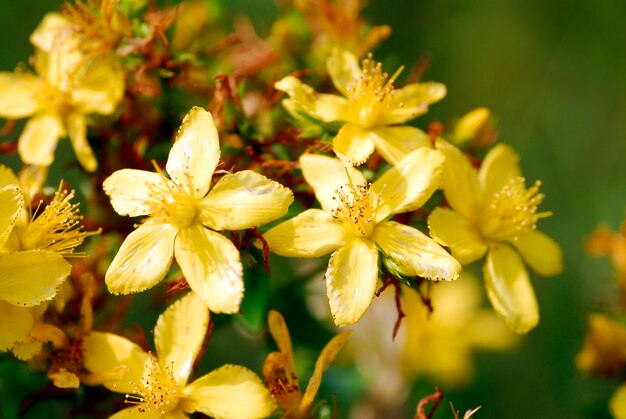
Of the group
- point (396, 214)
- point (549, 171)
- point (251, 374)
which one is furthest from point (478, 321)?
point (251, 374)

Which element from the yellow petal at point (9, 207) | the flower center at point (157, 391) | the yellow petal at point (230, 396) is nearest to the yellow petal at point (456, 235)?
the yellow petal at point (230, 396)

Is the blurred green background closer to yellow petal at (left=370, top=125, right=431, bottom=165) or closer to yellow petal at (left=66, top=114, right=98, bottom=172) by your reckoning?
yellow petal at (left=66, top=114, right=98, bottom=172)

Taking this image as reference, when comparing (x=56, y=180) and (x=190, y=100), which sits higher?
(x=190, y=100)

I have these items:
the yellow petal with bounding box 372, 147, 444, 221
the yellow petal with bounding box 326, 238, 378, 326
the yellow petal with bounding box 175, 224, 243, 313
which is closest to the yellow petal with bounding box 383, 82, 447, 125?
the yellow petal with bounding box 372, 147, 444, 221

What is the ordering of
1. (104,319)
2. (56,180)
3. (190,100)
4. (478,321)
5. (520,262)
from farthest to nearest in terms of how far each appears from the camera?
1. (478,321)
2. (56,180)
3. (190,100)
4. (104,319)
5. (520,262)

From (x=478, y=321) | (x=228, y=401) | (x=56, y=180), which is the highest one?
(x=228, y=401)

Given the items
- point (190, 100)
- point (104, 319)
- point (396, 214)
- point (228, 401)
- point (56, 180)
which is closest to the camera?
point (228, 401)

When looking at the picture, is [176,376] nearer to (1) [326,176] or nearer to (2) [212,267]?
(2) [212,267]

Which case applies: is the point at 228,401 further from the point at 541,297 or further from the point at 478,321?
the point at 541,297

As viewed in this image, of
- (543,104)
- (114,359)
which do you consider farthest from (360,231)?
(543,104)
